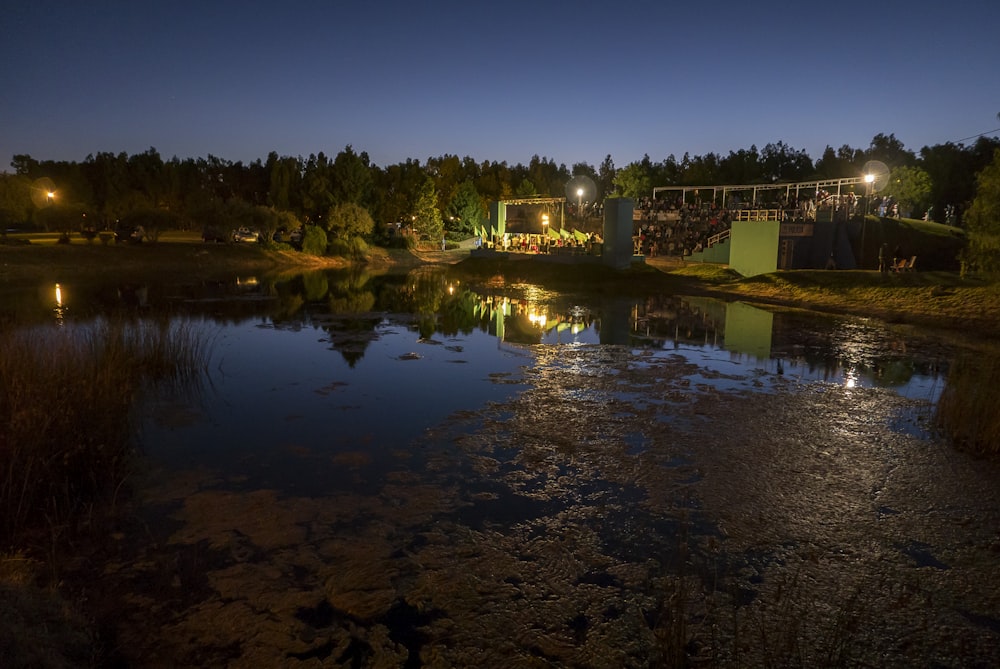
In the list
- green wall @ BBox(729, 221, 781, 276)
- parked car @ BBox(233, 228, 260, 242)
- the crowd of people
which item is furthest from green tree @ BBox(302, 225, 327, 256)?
green wall @ BBox(729, 221, 781, 276)

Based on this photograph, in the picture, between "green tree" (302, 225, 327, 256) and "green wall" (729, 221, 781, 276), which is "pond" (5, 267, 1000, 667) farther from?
"green tree" (302, 225, 327, 256)

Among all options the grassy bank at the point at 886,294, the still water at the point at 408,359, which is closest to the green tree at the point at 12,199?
the still water at the point at 408,359

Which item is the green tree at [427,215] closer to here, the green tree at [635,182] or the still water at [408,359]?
the green tree at [635,182]

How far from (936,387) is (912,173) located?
62717 mm

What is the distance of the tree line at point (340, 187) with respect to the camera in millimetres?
61000

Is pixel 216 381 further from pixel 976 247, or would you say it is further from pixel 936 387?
pixel 976 247

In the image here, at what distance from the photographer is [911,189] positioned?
6303cm

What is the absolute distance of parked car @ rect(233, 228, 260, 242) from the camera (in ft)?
211

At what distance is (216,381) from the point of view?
14094 mm

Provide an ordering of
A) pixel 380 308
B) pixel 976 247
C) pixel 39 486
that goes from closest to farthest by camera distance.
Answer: pixel 39 486
pixel 976 247
pixel 380 308

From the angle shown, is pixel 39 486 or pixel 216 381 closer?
pixel 39 486

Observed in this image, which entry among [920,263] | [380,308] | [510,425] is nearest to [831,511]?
[510,425]

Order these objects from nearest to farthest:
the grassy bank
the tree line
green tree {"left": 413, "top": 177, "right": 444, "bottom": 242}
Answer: the grassy bank, the tree line, green tree {"left": 413, "top": 177, "right": 444, "bottom": 242}

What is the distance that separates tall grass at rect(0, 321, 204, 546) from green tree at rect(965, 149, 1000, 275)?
85.9 ft
